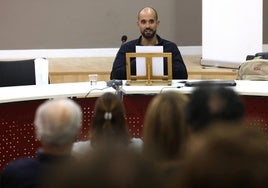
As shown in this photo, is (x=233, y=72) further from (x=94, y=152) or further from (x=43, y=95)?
(x=94, y=152)

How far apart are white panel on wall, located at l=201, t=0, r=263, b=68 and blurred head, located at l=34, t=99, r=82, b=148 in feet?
18.6

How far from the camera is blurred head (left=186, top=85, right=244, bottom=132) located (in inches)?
67.2

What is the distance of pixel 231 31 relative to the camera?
771 cm

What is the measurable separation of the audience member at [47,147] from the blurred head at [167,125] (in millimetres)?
323

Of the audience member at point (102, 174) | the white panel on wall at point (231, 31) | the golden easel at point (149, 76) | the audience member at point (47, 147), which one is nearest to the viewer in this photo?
the audience member at point (102, 174)

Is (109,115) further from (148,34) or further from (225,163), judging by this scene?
(148,34)

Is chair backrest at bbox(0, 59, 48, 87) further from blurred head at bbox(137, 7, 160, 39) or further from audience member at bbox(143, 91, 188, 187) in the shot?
audience member at bbox(143, 91, 188, 187)

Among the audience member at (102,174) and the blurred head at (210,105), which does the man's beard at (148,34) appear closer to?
the blurred head at (210,105)

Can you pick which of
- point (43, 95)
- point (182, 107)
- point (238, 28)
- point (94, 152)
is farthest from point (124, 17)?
point (94, 152)

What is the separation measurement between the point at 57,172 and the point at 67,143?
1.16m

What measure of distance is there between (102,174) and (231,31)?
7.03 meters

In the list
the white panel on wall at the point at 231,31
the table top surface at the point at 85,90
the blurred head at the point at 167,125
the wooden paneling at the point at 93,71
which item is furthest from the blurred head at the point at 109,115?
the white panel on wall at the point at 231,31

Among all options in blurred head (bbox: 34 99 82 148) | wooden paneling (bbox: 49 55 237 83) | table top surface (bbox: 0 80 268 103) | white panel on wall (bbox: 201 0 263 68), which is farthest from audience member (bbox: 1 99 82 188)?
white panel on wall (bbox: 201 0 263 68)

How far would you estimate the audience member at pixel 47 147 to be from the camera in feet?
6.69
